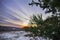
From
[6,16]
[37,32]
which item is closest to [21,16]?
[6,16]

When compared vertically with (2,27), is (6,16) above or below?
above

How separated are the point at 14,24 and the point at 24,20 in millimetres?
142

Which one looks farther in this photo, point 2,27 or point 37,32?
point 2,27

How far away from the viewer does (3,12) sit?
2.01 m

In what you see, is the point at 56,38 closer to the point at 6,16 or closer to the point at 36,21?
the point at 36,21

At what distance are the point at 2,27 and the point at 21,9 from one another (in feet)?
1.12

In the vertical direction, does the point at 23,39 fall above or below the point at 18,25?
below

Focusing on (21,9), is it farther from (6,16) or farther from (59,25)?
(59,25)

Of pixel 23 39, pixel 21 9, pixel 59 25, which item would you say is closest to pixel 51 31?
pixel 59 25

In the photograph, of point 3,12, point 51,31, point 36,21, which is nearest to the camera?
point 51,31

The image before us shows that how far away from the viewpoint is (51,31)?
1769 millimetres

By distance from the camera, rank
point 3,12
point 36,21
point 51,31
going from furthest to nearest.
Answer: point 3,12
point 36,21
point 51,31

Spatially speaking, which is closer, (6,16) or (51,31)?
(51,31)

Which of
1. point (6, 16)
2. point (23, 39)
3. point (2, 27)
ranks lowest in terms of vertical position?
point (23, 39)
